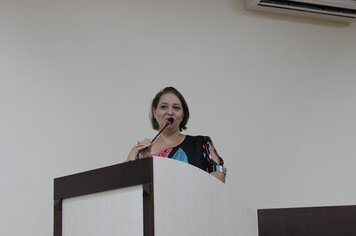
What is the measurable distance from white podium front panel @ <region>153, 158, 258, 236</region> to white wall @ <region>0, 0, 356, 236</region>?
1.31 meters

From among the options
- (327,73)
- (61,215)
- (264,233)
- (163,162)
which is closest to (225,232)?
(163,162)

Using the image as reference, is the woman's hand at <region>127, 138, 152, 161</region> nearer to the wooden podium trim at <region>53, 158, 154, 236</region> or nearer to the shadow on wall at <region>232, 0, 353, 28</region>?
the wooden podium trim at <region>53, 158, 154, 236</region>

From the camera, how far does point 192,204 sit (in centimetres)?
177

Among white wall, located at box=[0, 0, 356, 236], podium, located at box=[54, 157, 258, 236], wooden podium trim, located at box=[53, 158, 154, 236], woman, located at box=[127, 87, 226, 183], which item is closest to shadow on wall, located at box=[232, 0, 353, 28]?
white wall, located at box=[0, 0, 356, 236]

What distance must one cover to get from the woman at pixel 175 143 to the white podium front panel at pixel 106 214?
54cm

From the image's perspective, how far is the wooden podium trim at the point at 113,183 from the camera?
5.45ft

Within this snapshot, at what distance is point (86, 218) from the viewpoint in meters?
1.84

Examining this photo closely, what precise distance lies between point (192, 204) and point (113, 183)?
25cm

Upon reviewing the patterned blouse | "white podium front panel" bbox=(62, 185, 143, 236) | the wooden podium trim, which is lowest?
"white podium front panel" bbox=(62, 185, 143, 236)

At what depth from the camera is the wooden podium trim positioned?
5.45 ft

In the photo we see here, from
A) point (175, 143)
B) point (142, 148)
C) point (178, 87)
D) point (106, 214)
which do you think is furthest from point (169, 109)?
point (106, 214)

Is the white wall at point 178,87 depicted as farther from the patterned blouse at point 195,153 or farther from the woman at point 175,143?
A: the patterned blouse at point 195,153

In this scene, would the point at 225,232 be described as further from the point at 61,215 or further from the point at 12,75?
the point at 12,75

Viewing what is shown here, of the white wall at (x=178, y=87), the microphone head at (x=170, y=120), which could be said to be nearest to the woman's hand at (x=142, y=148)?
the microphone head at (x=170, y=120)
